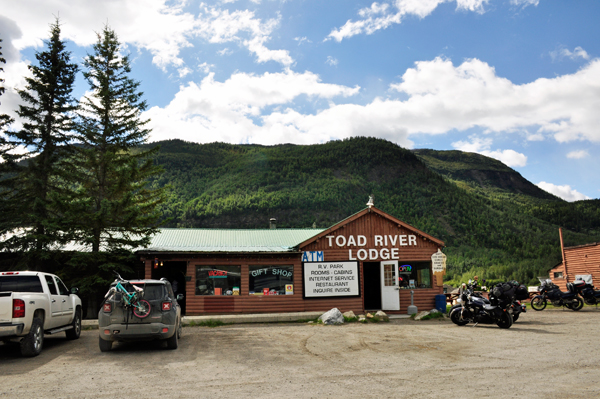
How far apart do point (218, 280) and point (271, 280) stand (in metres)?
2.31

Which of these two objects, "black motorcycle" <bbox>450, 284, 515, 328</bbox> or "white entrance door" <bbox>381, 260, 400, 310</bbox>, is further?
"white entrance door" <bbox>381, 260, 400, 310</bbox>

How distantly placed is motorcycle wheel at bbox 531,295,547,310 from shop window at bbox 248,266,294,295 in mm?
11961

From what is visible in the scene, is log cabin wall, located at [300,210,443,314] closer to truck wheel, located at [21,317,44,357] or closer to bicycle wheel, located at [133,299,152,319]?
bicycle wheel, located at [133,299,152,319]

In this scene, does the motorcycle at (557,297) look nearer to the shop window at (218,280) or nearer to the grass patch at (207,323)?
the shop window at (218,280)

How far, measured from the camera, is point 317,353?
32.9ft

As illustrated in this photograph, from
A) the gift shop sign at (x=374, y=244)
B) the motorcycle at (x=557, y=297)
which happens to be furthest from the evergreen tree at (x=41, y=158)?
the motorcycle at (x=557, y=297)

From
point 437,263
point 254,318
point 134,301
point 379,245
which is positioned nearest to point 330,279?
point 379,245

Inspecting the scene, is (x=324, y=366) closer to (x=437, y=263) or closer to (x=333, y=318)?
(x=333, y=318)

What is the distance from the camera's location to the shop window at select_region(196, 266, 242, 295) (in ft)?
60.1

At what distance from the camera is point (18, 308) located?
29.8 feet

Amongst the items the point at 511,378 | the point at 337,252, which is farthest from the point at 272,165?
the point at 511,378

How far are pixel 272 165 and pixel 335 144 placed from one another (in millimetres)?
19130

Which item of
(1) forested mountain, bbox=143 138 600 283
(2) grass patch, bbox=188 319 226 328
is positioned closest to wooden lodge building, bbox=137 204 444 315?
(2) grass patch, bbox=188 319 226 328

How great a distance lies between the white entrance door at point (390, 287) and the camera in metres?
19.7
